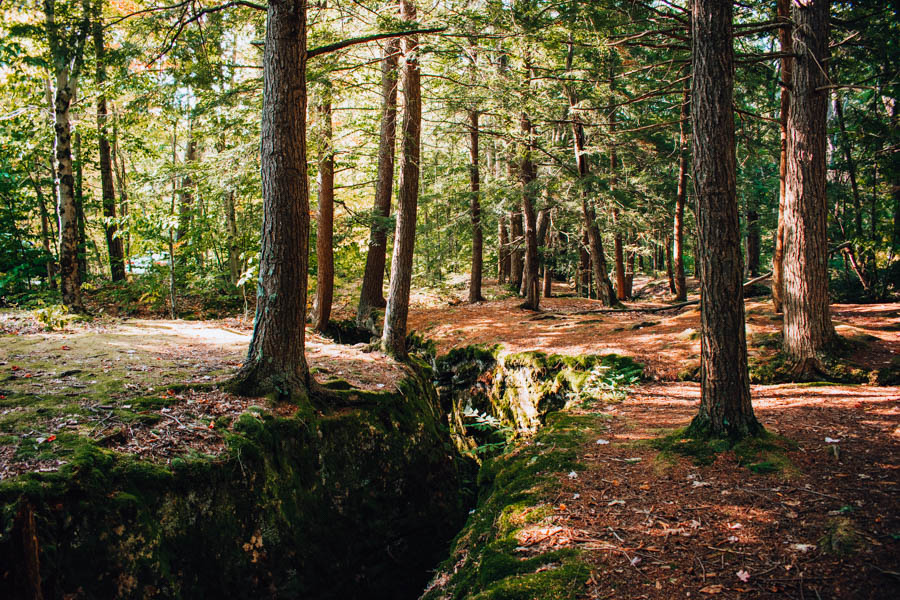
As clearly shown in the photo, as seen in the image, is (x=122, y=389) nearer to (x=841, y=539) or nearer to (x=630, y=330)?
(x=841, y=539)

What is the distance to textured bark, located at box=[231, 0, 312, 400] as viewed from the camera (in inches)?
186

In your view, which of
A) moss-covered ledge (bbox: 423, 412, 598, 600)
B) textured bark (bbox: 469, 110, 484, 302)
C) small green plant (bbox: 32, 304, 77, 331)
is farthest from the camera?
textured bark (bbox: 469, 110, 484, 302)

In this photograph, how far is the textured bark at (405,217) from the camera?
788cm

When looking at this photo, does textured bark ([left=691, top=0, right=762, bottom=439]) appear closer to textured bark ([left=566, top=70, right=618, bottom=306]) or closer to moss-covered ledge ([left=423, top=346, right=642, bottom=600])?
moss-covered ledge ([left=423, top=346, right=642, bottom=600])

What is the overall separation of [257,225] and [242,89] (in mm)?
5976

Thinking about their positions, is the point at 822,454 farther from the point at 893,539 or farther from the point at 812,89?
the point at 812,89

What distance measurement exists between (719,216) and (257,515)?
4.68 metres

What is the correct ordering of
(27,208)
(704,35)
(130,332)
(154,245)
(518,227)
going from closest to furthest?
(704,35) < (130,332) < (154,245) < (27,208) < (518,227)

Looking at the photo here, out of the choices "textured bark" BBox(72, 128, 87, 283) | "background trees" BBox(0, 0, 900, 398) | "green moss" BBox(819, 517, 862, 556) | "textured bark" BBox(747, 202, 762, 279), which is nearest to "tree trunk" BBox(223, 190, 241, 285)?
"background trees" BBox(0, 0, 900, 398)

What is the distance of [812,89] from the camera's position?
20.2 feet

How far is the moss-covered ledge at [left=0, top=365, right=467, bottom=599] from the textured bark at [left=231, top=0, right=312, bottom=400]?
679 mm

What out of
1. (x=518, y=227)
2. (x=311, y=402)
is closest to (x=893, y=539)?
(x=311, y=402)

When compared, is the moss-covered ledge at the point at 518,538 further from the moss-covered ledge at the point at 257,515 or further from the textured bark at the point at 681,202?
the textured bark at the point at 681,202

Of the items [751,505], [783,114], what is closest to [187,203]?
[751,505]
